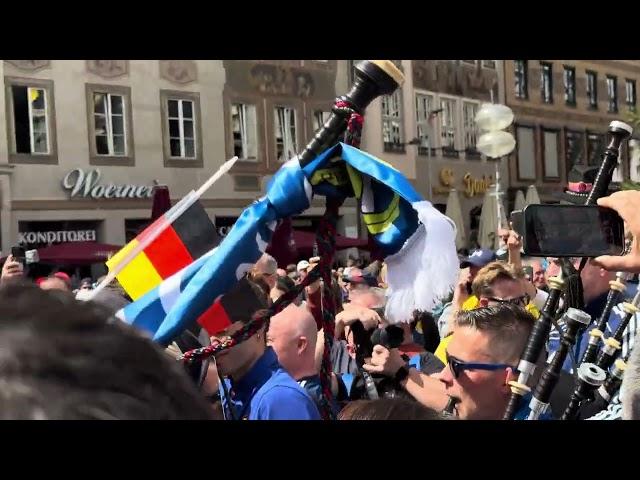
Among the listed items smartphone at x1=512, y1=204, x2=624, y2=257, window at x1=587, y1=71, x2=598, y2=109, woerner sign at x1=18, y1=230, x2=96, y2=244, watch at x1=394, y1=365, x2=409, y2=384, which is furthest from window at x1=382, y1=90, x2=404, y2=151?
smartphone at x1=512, y1=204, x2=624, y2=257

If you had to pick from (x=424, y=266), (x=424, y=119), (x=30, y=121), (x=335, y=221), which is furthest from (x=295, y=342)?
(x=424, y=119)

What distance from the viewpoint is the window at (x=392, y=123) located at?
24750mm

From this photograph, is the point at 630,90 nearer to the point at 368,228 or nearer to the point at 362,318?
the point at 362,318

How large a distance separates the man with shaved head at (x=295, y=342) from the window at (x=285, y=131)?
18.8m

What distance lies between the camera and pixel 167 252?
2.93 metres

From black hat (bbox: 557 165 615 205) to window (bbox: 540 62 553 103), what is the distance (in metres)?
29.6

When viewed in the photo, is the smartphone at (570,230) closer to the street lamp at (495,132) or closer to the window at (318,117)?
the street lamp at (495,132)

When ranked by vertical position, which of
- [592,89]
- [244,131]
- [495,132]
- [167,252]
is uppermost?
[592,89]

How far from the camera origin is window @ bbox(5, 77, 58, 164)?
17781mm

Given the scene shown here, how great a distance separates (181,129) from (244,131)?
5.96 feet
